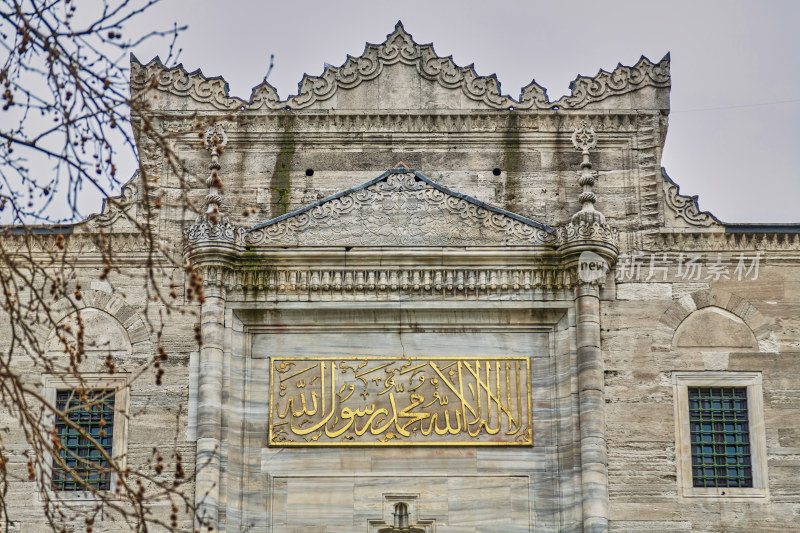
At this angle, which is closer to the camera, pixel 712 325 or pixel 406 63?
pixel 712 325

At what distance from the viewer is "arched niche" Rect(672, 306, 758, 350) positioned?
727 inches

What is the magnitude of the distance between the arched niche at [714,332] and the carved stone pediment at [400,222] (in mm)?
1974

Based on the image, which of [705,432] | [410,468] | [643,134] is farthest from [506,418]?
[643,134]

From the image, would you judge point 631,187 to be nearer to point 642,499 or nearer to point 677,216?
point 677,216

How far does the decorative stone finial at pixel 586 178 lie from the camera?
18.5 metres

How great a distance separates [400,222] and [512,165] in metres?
1.81

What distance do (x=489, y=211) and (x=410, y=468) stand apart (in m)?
3.41

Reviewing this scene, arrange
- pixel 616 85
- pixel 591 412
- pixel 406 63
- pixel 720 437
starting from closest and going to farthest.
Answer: pixel 591 412, pixel 720 437, pixel 616 85, pixel 406 63

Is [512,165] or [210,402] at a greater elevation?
[512,165]

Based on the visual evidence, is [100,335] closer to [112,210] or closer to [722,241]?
[112,210]

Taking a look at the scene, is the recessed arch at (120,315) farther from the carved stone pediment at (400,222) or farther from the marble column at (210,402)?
the carved stone pediment at (400,222)

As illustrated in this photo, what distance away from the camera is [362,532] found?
17.7 meters

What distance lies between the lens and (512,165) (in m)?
19.5

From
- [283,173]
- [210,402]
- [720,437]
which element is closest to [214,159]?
[283,173]
